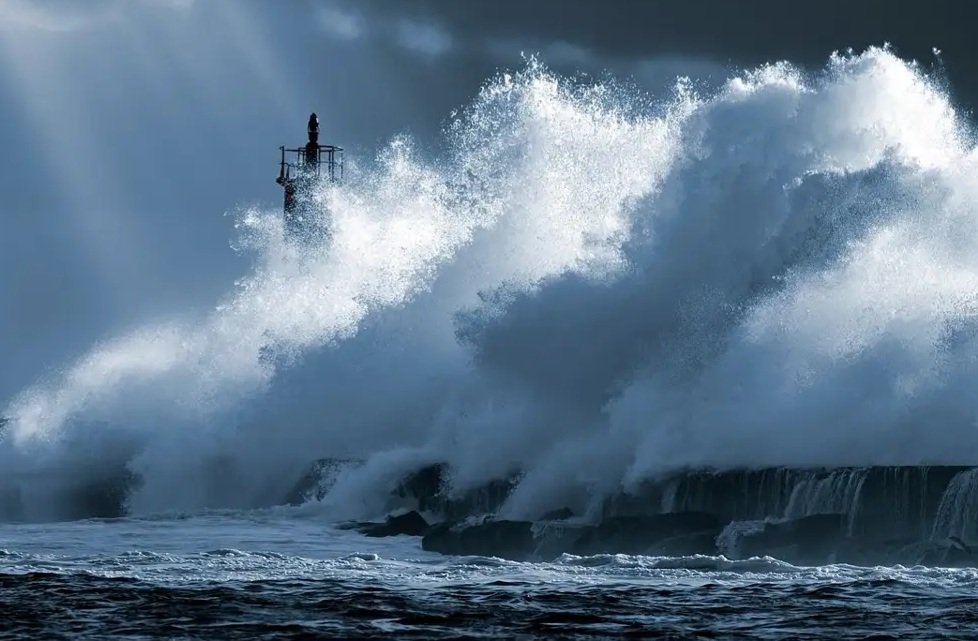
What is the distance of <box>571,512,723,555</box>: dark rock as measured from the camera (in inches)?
620

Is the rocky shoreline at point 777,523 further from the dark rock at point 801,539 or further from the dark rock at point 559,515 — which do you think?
the dark rock at point 559,515

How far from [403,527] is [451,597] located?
22.4 feet

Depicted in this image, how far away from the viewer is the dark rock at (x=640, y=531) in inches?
620

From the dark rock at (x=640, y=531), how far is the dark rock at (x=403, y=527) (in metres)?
3.14

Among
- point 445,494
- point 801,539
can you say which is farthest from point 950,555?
point 445,494

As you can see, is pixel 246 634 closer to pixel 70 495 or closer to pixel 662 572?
pixel 662 572

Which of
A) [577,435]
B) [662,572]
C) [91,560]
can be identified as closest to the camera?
[662,572]

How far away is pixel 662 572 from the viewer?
1390 centimetres

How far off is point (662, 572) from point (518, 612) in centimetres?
272

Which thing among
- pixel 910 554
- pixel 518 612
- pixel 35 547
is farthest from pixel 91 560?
pixel 910 554

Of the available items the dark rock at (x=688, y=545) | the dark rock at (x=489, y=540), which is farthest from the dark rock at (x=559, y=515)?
the dark rock at (x=688, y=545)

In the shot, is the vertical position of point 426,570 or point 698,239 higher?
point 698,239

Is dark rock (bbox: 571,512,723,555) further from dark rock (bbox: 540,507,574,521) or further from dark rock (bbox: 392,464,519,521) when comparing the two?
dark rock (bbox: 392,464,519,521)

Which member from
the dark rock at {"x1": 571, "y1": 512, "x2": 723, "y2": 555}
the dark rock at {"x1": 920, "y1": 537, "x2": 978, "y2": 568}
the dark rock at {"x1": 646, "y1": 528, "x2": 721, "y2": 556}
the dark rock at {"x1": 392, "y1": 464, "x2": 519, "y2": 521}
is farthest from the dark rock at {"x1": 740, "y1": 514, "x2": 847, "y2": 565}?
the dark rock at {"x1": 392, "y1": 464, "x2": 519, "y2": 521}
